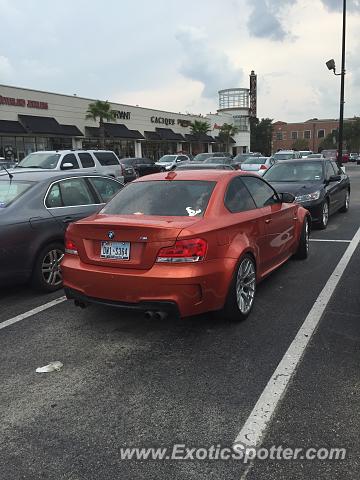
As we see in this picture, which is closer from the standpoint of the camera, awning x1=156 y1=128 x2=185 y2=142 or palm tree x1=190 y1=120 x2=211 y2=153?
awning x1=156 y1=128 x2=185 y2=142

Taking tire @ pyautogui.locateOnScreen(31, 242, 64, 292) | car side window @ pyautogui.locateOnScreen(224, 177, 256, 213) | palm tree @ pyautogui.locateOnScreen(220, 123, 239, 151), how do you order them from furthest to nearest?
palm tree @ pyautogui.locateOnScreen(220, 123, 239, 151) → tire @ pyautogui.locateOnScreen(31, 242, 64, 292) → car side window @ pyautogui.locateOnScreen(224, 177, 256, 213)

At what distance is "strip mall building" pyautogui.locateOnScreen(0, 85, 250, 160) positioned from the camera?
104 feet

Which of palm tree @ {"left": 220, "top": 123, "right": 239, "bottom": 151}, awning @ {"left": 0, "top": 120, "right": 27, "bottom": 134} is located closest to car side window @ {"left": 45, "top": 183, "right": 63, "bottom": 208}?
awning @ {"left": 0, "top": 120, "right": 27, "bottom": 134}

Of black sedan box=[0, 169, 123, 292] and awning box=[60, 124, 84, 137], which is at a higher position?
awning box=[60, 124, 84, 137]

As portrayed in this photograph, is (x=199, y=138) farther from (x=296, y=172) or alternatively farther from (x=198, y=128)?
(x=296, y=172)

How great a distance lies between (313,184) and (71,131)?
29.1m

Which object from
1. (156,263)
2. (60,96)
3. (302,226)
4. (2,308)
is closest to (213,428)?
(156,263)

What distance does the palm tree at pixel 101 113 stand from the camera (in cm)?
3822

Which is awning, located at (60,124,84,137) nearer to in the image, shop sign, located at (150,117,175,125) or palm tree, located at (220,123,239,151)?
shop sign, located at (150,117,175,125)

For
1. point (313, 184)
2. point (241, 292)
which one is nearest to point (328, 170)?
point (313, 184)

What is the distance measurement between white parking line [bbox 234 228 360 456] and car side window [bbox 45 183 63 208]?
3553 mm

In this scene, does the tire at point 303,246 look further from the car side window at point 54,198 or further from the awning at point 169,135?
the awning at point 169,135

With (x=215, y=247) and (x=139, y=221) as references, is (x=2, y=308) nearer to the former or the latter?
(x=139, y=221)

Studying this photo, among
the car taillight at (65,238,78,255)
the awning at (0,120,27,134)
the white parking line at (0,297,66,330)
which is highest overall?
the awning at (0,120,27,134)
